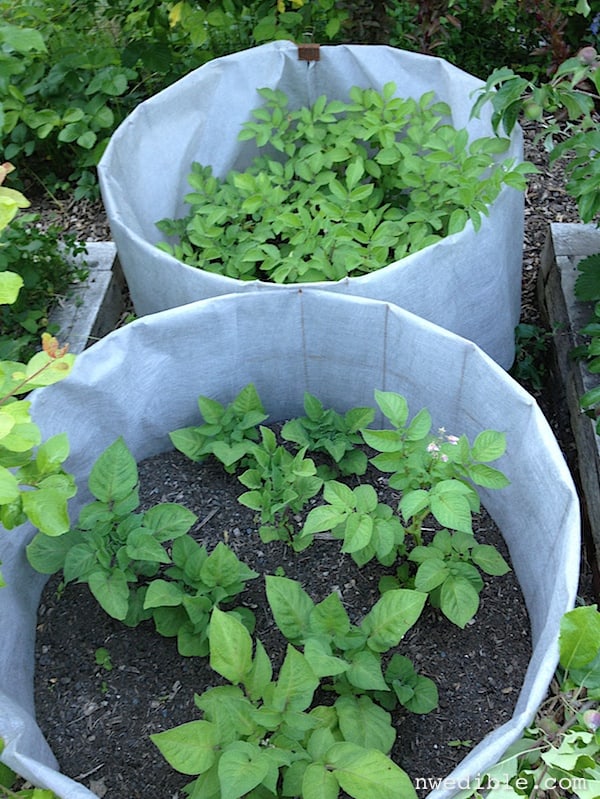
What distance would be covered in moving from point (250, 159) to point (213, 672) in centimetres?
141

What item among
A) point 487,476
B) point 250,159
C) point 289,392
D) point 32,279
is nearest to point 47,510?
point 487,476

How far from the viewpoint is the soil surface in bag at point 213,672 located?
1.21m

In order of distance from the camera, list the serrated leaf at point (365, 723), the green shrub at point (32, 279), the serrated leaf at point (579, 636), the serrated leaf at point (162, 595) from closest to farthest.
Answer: the serrated leaf at point (579, 636) → the serrated leaf at point (365, 723) → the serrated leaf at point (162, 595) → the green shrub at point (32, 279)

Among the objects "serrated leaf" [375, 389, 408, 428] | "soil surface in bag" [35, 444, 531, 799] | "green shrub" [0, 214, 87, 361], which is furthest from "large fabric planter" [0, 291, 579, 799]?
"green shrub" [0, 214, 87, 361]

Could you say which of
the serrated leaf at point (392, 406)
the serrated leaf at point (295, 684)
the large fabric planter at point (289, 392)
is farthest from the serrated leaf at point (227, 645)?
the serrated leaf at point (392, 406)

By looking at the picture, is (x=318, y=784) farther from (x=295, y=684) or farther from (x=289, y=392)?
(x=289, y=392)

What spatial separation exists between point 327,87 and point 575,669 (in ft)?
5.34

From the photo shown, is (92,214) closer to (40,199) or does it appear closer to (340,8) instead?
(40,199)

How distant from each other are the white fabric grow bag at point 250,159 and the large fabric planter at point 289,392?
0.08 metres

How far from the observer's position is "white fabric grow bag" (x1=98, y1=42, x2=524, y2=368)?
1511 millimetres

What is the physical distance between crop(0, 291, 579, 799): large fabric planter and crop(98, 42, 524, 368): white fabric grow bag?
0.08 metres

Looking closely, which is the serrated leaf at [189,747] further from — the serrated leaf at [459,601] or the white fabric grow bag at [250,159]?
the white fabric grow bag at [250,159]

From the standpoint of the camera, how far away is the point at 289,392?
163 centimetres

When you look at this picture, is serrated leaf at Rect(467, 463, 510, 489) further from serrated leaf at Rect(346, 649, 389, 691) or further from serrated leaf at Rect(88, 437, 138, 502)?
serrated leaf at Rect(88, 437, 138, 502)
